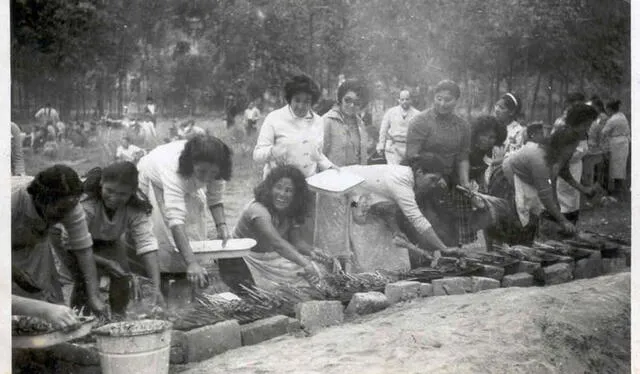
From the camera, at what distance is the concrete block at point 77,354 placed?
493cm

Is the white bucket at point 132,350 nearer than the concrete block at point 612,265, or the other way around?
the white bucket at point 132,350

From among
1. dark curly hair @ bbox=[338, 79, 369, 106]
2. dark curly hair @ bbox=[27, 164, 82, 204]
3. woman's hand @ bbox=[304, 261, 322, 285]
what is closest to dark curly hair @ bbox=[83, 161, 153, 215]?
dark curly hair @ bbox=[27, 164, 82, 204]

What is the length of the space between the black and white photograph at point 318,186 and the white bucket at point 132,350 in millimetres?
11

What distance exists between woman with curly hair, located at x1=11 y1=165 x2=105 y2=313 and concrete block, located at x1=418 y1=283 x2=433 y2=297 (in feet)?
7.30

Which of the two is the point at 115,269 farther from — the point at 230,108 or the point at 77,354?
the point at 230,108

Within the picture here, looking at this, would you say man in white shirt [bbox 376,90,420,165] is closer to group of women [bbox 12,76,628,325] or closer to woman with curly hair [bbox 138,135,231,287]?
group of women [bbox 12,76,628,325]

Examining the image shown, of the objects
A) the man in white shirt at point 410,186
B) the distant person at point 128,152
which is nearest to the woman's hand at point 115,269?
the distant person at point 128,152

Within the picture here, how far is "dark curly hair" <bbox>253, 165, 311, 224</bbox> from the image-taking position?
19.1ft

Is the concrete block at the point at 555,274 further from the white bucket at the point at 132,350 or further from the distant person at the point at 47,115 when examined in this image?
the distant person at the point at 47,115

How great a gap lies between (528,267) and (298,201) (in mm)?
1882

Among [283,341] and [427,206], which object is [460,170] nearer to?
[427,206]

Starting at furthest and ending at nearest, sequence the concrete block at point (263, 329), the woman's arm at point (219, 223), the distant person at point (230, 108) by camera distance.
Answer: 1. the woman's arm at point (219, 223)
2. the distant person at point (230, 108)
3. the concrete block at point (263, 329)

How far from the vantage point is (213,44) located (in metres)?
5.55

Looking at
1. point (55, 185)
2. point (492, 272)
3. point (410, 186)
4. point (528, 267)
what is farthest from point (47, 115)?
point (528, 267)
